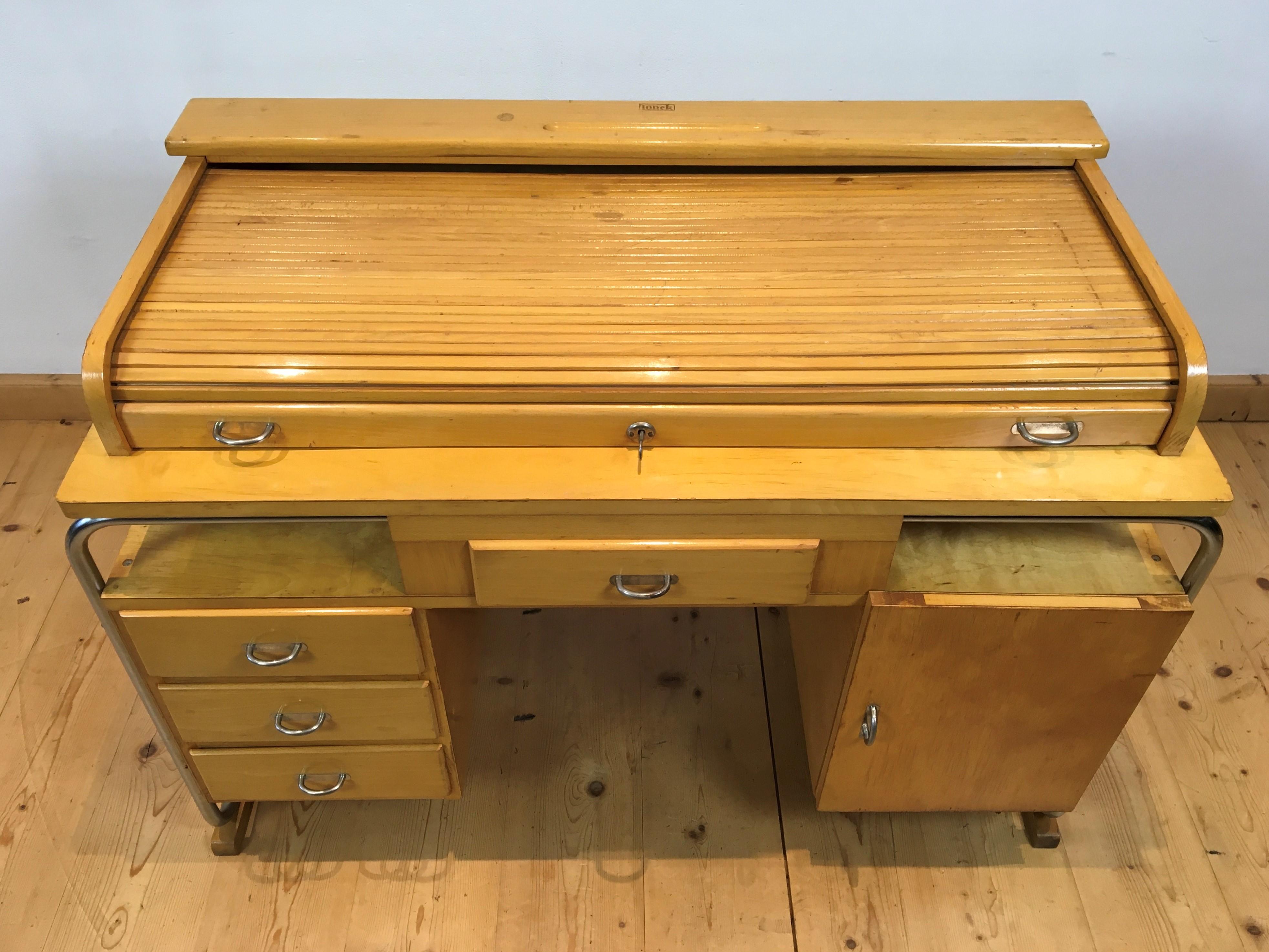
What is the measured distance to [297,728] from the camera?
1244 millimetres

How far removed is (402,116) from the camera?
124 centimetres

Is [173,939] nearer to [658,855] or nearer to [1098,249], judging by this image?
[658,855]

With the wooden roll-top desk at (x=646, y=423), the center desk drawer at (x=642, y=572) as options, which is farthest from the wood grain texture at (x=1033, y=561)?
Result: the center desk drawer at (x=642, y=572)

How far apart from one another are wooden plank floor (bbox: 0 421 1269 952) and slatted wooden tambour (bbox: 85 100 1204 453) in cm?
75

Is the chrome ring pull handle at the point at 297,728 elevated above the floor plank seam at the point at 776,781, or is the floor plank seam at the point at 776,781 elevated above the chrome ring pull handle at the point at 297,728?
the chrome ring pull handle at the point at 297,728

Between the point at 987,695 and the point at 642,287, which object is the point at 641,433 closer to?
the point at 642,287

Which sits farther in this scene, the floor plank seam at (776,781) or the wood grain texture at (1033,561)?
the floor plank seam at (776,781)

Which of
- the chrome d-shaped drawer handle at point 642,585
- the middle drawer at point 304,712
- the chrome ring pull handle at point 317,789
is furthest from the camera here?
the chrome ring pull handle at point 317,789

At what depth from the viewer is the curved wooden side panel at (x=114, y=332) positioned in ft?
3.11

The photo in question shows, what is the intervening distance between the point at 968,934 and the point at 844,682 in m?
0.50

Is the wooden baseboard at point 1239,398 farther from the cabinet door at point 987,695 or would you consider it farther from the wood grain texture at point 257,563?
the wood grain texture at point 257,563

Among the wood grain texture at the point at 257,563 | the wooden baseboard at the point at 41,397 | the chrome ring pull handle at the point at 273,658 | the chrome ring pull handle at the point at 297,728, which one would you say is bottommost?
the wooden baseboard at the point at 41,397

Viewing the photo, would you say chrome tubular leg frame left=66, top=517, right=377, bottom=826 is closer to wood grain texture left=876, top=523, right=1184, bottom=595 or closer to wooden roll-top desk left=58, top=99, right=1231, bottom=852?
wooden roll-top desk left=58, top=99, right=1231, bottom=852

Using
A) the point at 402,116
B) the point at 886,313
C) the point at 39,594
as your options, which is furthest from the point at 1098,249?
the point at 39,594
